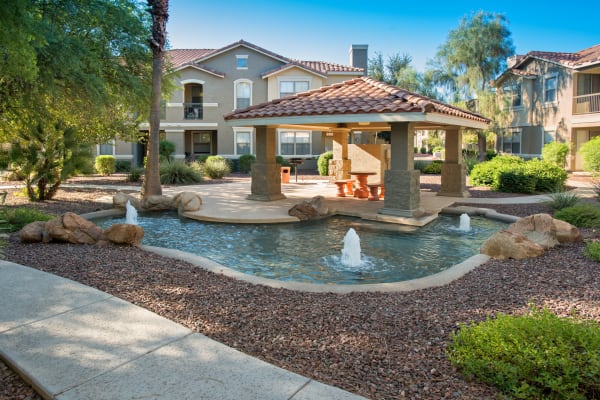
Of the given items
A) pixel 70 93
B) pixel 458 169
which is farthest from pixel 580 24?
pixel 70 93

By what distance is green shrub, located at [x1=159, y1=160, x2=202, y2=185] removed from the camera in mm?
21650

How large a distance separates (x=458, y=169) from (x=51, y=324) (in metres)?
14.9

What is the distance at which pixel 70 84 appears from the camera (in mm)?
11383

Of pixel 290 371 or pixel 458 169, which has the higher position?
pixel 458 169

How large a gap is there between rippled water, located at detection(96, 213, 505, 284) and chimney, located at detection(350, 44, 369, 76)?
2529 cm

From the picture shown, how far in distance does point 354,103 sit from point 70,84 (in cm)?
722

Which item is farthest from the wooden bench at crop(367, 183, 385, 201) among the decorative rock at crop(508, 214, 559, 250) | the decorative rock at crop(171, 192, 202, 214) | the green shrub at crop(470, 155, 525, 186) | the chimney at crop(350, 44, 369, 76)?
the chimney at crop(350, 44, 369, 76)

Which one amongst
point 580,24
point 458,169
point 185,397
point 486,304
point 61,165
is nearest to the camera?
point 185,397

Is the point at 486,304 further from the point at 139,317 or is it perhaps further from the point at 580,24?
the point at 580,24

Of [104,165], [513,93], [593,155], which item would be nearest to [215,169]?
[104,165]

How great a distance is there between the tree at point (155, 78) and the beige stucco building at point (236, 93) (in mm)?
17152

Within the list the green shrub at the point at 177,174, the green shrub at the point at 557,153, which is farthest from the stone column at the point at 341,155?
the green shrub at the point at 557,153

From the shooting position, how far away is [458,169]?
54.9ft

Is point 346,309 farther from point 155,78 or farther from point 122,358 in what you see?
point 155,78
